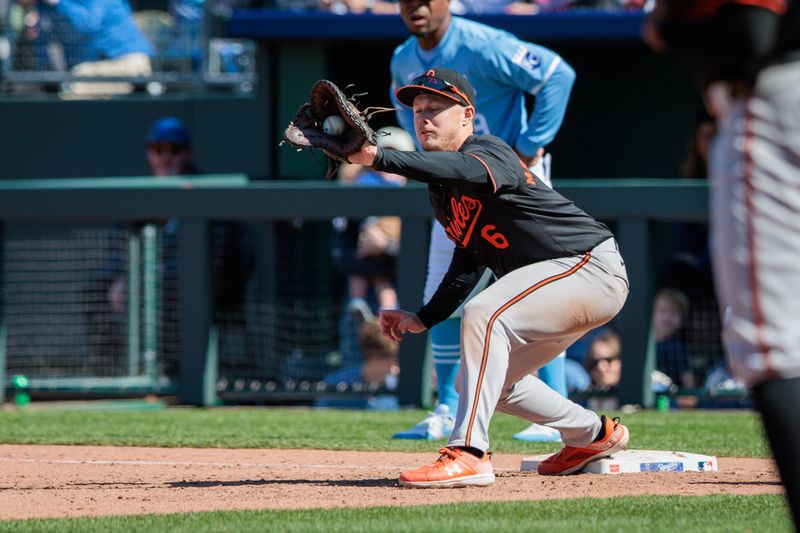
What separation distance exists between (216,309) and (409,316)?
14.3 feet

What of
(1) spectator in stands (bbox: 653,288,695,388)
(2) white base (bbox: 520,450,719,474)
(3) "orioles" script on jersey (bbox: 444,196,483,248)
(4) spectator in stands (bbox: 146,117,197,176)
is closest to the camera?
(3) "orioles" script on jersey (bbox: 444,196,483,248)

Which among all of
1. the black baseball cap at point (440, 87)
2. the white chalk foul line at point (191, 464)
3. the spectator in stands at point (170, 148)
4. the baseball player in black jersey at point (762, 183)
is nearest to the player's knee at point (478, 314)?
the black baseball cap at point (440, 87)

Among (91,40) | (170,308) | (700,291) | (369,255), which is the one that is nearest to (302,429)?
(369,255)

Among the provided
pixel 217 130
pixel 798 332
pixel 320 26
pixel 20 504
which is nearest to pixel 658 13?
pixel 798 332

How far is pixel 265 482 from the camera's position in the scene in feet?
16.1

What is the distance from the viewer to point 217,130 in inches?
453

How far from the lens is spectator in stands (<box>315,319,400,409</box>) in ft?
28.5

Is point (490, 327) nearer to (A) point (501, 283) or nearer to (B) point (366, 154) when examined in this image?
(A) point (501, 283)

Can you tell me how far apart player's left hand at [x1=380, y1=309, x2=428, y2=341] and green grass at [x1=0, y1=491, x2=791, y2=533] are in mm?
907

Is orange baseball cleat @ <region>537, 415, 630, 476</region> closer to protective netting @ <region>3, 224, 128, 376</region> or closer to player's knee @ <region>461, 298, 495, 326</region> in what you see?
player's knee @ <region>461, 298, 495, 326</region>

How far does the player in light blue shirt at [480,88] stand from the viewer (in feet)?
21.1

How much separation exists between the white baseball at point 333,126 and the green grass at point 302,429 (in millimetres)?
2240

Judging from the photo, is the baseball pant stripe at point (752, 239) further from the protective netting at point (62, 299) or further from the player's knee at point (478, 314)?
the protective netting at point (62, 299)

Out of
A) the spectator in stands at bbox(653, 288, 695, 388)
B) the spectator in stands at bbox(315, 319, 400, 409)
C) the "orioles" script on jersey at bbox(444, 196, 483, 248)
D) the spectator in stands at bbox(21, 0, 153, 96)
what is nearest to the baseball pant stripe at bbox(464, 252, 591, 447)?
the "orioles" script on jersey at bbox(444, 196, 483, 248)
